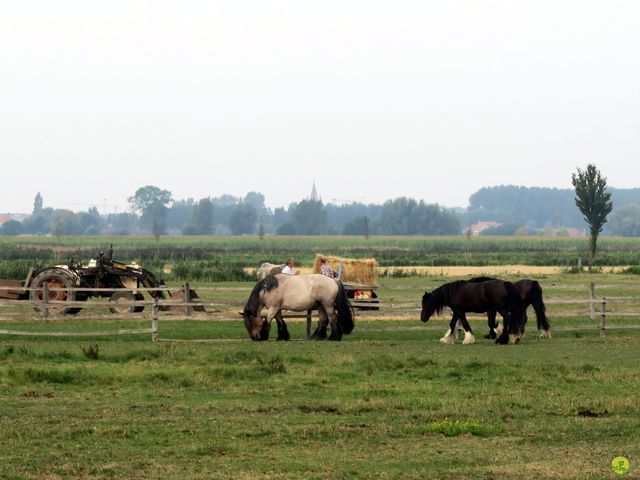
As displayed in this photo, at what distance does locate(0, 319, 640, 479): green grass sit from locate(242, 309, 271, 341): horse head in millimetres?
1483

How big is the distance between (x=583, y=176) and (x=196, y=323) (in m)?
43.8

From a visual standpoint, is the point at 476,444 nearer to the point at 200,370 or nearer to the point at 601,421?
the point at 601,421

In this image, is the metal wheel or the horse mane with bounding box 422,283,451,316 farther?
the metal wheel

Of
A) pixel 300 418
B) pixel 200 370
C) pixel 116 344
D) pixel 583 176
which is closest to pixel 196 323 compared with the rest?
pixel 116 344

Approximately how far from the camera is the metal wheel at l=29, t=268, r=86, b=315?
3144 cm

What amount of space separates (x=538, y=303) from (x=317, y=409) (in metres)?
11.3

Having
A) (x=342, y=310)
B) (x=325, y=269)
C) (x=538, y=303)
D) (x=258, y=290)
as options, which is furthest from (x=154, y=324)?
(x=325, y=269)

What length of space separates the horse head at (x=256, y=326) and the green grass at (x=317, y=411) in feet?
4.86

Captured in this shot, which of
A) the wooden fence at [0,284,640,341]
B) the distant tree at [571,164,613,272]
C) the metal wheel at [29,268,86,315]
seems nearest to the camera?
the wooden fence at [0,284,640,341]

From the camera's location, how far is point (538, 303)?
2608cm

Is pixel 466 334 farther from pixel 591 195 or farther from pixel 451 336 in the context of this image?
pixel 591 195

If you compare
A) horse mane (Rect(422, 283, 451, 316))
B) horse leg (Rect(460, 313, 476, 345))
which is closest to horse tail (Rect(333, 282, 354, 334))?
horse mane (Rect(422, 283, 451, 316))

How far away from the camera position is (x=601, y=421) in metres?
14.7

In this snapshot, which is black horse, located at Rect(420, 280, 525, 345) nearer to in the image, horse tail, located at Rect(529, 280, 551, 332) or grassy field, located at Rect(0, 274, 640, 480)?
grassy field, located at Rect(0, 274, 640, 480)
